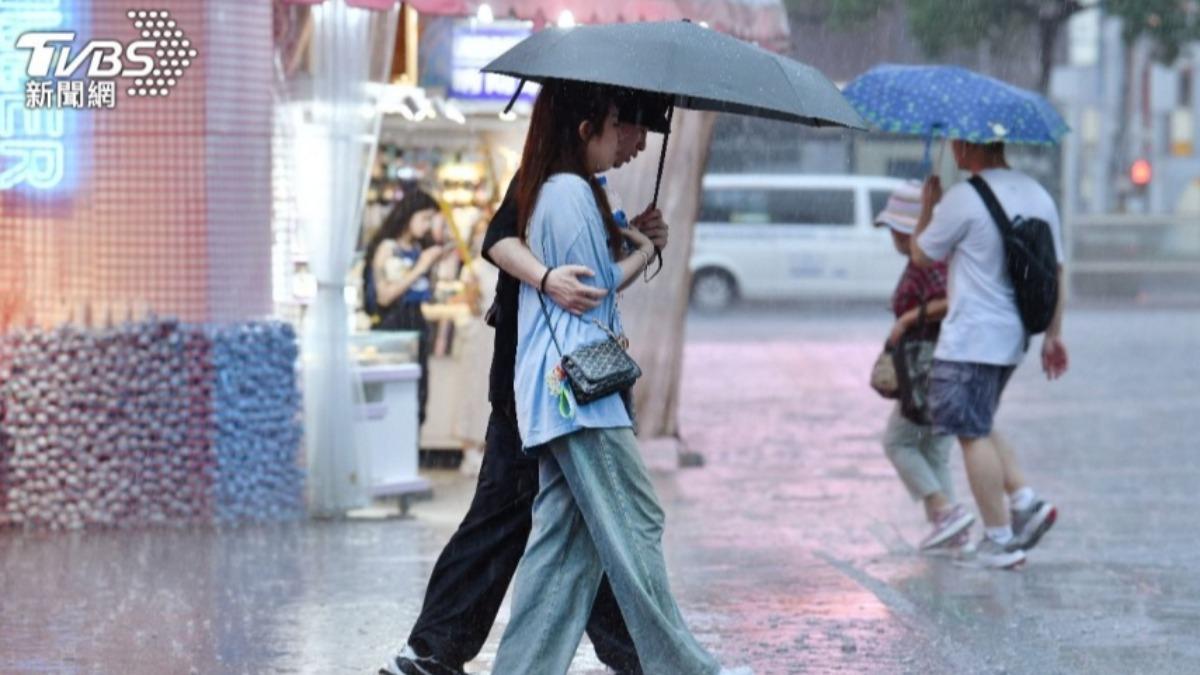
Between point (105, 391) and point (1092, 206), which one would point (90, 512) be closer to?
point (105, 391)

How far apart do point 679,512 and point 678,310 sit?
199 cm

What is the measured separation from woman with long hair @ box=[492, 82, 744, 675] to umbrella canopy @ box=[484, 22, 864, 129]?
14cm

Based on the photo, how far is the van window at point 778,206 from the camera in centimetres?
2867

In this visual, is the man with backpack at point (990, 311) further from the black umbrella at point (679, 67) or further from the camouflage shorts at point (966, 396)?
the black umbrella at point (679, 67)

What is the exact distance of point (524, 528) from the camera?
6.07m

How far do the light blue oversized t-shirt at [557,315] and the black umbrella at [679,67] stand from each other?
12.2 inches

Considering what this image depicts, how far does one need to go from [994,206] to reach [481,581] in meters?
3.24

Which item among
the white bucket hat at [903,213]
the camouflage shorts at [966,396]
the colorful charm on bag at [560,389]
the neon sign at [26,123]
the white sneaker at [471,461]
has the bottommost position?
the white sneaker at [471,461]

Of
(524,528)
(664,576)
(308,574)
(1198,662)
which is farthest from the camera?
(308,574)

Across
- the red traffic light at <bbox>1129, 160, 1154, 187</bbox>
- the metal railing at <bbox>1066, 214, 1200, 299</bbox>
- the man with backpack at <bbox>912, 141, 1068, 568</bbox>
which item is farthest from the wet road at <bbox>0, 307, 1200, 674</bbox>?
the red traffic light at <bbox>1129, 160, 1154, 187</bbox>

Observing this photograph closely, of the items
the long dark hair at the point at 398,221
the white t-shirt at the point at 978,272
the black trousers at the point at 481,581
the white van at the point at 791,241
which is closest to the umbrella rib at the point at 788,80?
the black trousers at the point at 481,581

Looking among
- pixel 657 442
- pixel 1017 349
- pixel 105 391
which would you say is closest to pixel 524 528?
pixel 1017 349

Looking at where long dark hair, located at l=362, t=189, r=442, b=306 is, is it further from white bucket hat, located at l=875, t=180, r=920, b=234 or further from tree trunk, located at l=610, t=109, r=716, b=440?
white bucket hat, located at l=875, t=180, r=920, b=234

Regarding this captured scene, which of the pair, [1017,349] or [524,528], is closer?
[524,528]
